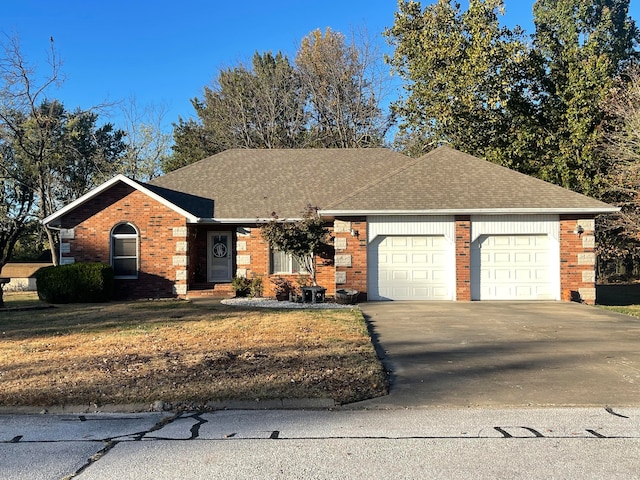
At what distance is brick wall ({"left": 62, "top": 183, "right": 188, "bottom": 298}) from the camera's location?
17516mm

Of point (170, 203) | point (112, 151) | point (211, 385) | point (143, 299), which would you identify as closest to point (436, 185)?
point (170, 203)

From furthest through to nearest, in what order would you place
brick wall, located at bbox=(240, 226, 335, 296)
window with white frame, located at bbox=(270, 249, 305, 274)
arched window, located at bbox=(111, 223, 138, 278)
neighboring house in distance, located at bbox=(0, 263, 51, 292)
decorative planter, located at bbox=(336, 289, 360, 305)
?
neighboring house in distance, located at bbox=(0, 263, 51, 292), window with white frame, located at bbox=(270, 249, 305, 274), brick wall, located at bbox=(240, 226, 335, 296), arched window, located at bbox=(111, 223, 138, 278), decorative planter, located at bbox=(336, 289, 360, 305)

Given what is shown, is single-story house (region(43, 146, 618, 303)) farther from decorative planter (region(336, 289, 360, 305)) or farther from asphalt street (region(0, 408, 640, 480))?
asphalt street (region(0, 408, 640, 480))

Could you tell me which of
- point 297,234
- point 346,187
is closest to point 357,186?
point 346,187

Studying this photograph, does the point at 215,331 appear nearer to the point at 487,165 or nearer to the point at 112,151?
the point at 487,165

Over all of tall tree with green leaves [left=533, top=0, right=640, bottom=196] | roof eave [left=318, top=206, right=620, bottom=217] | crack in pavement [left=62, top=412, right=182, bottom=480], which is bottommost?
crack in pavement [left=62, top=412, right=182, bottom=480]

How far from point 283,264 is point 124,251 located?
5348 mm

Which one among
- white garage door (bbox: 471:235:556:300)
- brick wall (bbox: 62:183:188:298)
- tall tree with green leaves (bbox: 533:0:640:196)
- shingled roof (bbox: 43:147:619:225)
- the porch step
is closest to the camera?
shingled roof (bbox: 43:147:619:225)

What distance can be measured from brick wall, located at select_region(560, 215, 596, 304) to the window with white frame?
8.53 metres

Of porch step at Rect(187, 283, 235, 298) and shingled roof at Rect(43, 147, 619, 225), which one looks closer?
shingled roof at Rect(43, 147, 619, 225)

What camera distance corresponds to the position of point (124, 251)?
17734 millimetres

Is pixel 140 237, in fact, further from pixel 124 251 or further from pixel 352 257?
pixel 352 257

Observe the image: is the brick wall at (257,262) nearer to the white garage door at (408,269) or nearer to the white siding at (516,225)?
the white garage door at (408,269)

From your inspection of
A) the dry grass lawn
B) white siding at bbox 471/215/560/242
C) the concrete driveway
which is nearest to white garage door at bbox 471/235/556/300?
white siding at bbox 471/215/560/242
